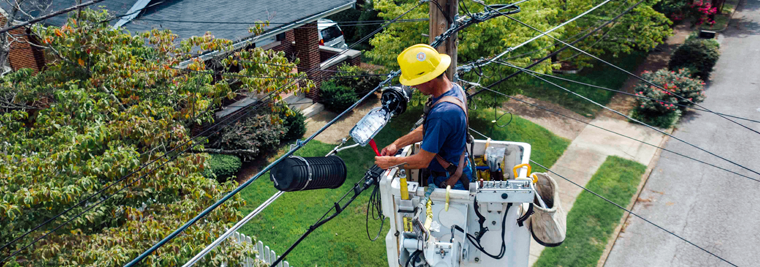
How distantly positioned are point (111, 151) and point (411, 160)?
4.19 meters

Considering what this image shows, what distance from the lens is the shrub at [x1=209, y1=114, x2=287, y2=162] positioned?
1349 cm

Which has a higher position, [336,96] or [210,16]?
[210,16]

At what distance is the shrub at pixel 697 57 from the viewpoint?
20.9m

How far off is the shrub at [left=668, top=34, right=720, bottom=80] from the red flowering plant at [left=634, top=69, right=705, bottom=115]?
6.06ft

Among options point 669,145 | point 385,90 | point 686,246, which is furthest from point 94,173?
point 669,145

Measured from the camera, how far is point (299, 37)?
16.6 meters

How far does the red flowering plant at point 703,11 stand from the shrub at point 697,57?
593 centimetres

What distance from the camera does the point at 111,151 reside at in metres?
7.35

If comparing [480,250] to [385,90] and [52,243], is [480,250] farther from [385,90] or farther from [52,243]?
[52,243]

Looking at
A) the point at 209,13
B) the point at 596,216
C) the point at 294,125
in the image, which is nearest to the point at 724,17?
the point at 596,216

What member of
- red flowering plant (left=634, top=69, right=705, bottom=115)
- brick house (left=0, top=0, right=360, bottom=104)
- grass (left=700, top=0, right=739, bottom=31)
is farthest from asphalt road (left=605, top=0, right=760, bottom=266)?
brick house (left=0, top=0, right=360, bottom=104)

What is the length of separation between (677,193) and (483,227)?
11.3 m

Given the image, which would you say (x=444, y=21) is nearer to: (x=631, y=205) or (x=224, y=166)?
(x=224, y=166)

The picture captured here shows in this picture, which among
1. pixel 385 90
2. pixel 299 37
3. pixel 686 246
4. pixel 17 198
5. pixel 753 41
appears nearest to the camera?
pixel 385 90
